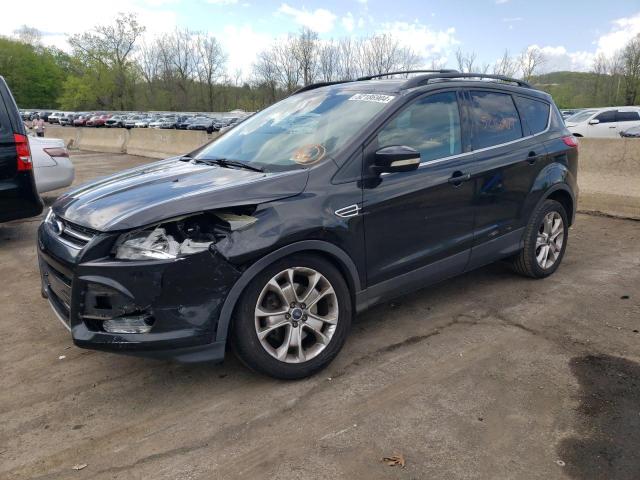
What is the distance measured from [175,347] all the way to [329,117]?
1933 millimetres

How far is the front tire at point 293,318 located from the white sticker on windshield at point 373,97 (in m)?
1.29

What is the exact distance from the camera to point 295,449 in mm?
2613

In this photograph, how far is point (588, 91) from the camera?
7312 cm

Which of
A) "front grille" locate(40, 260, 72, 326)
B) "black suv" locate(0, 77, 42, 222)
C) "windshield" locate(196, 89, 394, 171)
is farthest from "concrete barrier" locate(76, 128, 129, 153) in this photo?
"front grille" locate(40, 260, 72, 326)

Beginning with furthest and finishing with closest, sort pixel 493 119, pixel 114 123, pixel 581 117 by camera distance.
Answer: pixel 114 123 < pixel 581 117 < pixel 493 119

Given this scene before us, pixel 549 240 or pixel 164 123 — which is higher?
pixel 164 123

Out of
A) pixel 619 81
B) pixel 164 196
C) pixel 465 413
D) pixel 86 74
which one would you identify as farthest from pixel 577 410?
pixel 86 74

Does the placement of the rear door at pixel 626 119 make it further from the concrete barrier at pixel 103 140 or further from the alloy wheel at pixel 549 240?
the concrete barrier at pixel 103 140

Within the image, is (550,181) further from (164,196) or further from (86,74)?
(86,74)

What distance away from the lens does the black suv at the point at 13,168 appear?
601 centimetres

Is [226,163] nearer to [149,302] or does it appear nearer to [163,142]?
[149,302]

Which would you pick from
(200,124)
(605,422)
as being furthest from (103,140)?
(200,124)

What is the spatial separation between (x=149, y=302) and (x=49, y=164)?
6.62 meters

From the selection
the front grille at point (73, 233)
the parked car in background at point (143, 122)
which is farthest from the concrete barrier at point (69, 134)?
the parked car in background at point (143, 122)
